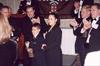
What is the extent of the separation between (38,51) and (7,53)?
6.92ft

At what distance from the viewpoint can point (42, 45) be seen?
17.9 ft

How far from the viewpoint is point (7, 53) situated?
3.30 metres

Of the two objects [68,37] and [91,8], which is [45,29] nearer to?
[91,8]

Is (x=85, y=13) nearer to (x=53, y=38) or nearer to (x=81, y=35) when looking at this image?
(x=81, y=35)

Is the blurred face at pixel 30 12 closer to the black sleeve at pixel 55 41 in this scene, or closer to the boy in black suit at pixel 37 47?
the boy in black suit at pixel 37 47

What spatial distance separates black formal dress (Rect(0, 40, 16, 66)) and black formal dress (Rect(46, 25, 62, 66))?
2.05 meters

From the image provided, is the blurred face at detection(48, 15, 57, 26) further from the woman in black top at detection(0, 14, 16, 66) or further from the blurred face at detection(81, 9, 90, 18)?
the woman in black top at detection(0, 14, 16, 66)

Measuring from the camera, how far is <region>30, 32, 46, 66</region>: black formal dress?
17.7 ft

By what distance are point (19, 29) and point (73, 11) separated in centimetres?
138

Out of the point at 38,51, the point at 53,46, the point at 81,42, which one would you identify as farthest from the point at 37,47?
the point at 81,42

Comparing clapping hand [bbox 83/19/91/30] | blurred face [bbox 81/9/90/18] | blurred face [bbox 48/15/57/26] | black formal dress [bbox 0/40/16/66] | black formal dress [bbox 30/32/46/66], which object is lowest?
black formal dress [bbox 30/32/46/66]

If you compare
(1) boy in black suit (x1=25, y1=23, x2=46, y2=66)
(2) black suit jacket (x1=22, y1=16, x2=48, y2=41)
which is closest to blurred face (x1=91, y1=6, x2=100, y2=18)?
(1) boy in black suit (x1=25, y1=23, x2=46, y2=66)

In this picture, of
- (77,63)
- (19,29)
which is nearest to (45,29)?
(19,29)

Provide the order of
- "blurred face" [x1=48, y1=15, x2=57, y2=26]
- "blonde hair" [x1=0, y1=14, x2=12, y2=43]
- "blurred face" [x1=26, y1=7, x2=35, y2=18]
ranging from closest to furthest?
"blonde hair" [x1=0, y1=14, x2=12, y2=43] → "blurred face" [x1=48, y1=15, x2=57, y2=26] → "blurred face" [x1=26, y1=7, x2=35, y2=18]
